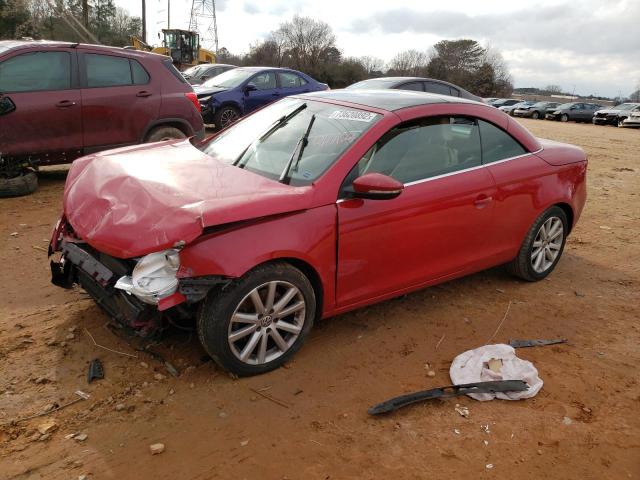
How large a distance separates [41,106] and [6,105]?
1.24 ft

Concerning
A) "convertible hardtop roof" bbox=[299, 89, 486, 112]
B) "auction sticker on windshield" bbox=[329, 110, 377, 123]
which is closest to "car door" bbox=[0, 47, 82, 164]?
"convertible hardtop roof" bbox=[299, 89, 486, 112]

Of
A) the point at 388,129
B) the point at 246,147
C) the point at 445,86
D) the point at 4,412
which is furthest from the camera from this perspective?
the point at 445,86

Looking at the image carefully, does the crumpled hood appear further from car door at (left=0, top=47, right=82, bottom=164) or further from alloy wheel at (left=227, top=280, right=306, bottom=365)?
car door at (left=0, top=47, right=82, bottom=164)

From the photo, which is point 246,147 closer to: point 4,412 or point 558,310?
point 4,412

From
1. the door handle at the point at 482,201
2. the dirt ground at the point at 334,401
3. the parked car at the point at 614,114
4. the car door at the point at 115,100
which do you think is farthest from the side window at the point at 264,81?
the parked car at the point at 614,114

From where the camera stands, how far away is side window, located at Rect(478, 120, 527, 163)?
4.13 metres

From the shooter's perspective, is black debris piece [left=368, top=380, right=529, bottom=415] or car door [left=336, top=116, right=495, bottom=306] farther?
car door [left=336, top=116, right=495, bottom=306]

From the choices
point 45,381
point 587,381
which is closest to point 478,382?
point 587,381

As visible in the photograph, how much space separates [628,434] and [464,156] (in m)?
2.12

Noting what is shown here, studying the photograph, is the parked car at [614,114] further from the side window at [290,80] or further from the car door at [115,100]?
the car door at [115,100]

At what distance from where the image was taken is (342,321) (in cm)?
388

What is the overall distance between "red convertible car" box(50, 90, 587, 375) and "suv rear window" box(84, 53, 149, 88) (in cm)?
333

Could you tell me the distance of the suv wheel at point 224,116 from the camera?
11.8 m

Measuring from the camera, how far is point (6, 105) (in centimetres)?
616
